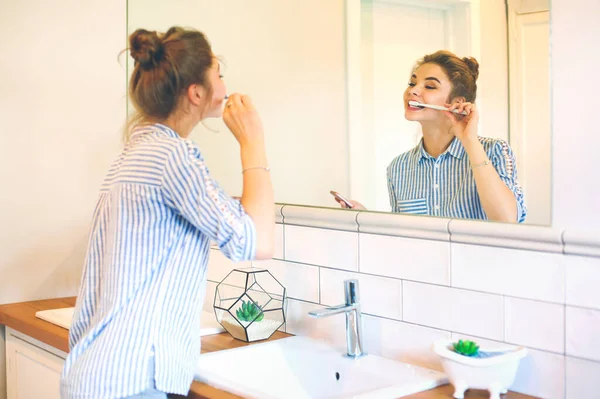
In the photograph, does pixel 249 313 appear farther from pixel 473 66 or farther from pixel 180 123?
pixel 473 66

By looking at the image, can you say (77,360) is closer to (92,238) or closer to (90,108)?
(92,238)

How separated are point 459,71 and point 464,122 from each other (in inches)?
4.2

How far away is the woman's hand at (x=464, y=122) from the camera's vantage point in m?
1.52

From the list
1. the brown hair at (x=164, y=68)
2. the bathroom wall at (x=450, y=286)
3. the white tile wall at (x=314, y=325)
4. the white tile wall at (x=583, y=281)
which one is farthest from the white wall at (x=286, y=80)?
the white tile wall at (x=583, y=281)

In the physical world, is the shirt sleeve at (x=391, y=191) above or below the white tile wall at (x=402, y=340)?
above

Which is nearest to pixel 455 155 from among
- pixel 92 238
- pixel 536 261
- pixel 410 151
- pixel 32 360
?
pixel 410 151

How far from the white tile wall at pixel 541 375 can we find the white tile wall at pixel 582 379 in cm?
1

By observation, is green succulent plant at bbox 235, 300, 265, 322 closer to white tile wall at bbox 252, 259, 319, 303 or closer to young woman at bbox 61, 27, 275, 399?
white tile wall at bbox 252, 259, 319, 303

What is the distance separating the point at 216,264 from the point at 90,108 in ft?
2.31

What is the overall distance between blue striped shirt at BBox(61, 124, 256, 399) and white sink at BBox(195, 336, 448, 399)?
0.69ft

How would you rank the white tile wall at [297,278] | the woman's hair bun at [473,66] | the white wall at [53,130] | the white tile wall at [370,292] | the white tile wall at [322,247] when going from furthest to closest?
the white wall at [53,130] → the white tile wall at [297,278] → the white tile wall at [322,247] → the white tile wall at [370,292] → the woman's hair bun at [473,66]

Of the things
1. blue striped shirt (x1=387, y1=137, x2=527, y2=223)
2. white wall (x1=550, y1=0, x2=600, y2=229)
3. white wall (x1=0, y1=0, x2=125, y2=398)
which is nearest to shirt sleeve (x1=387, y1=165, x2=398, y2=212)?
blue striped shirt (x1=387, y1=137, x2=527, y2=223)

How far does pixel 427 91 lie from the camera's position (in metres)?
1.65

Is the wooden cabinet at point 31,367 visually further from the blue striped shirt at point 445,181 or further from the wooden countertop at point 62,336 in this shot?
the blue striped shirt at point 445,181
